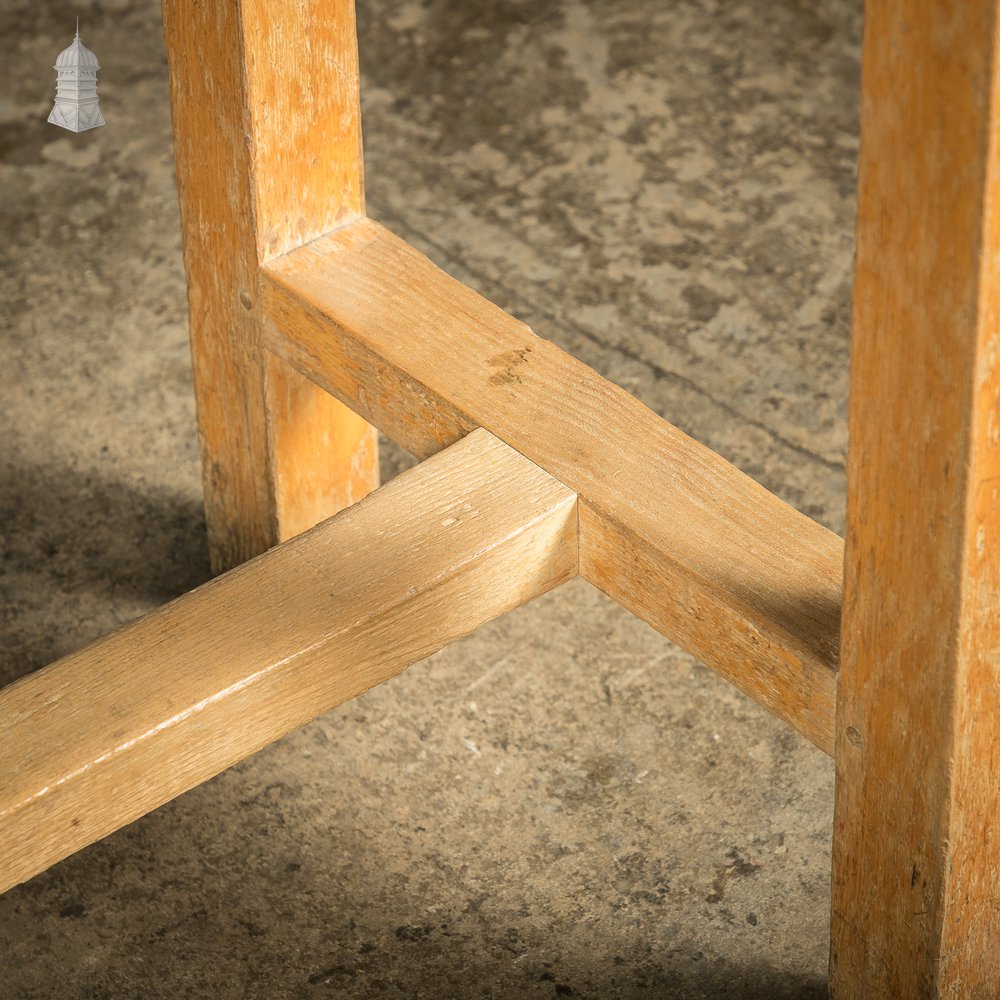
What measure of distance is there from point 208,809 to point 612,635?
1.84 feet

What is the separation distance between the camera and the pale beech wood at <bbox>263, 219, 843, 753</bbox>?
162cm

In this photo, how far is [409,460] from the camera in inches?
98.7

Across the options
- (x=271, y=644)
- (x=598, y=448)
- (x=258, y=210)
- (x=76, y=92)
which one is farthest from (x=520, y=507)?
(x=76, y=92)

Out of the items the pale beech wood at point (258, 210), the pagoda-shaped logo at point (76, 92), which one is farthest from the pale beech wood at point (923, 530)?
the pagoda-shaped logo at point (76, 92)

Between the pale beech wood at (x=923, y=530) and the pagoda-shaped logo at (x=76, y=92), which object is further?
the pagoda-shaped logo at (x=76, y=92)

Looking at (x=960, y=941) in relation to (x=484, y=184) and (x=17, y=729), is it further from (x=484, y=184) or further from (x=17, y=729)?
(x=484, y=184)

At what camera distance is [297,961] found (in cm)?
182

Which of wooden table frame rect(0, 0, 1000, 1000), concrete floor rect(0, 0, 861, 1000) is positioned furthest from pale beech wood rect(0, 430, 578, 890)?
concrete floor rect(0, 0, 861, 1000)

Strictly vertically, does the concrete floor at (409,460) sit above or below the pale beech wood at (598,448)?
below

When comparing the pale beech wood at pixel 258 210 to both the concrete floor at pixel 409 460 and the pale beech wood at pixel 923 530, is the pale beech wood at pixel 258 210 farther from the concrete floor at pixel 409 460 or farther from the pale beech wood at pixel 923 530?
the pale beech wood at pixel 923 530

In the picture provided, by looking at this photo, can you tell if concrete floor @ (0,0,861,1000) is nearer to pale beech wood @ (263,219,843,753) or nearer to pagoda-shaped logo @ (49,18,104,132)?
pale beech wood @ (263,219,843,753)

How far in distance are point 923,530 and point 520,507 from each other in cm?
53

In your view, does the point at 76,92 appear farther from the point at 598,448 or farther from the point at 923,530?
the point at 923,530

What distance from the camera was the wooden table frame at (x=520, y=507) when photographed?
122 centimetres
